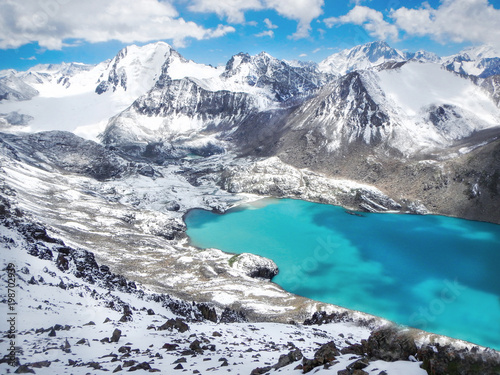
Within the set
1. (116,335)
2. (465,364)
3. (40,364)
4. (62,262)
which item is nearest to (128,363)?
(40,364)

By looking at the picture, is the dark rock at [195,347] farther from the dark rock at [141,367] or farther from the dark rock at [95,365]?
the dark rock at [95,365]

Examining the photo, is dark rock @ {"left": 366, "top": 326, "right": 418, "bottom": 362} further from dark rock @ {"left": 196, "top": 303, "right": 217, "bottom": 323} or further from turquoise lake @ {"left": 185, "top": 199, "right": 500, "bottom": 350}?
turquoise lake @ {"left": 185, "top": 199, "right": 500, "bottom": 350}

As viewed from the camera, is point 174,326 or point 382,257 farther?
point 382,257

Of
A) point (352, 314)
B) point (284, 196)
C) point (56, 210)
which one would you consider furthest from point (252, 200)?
point (352, 314)

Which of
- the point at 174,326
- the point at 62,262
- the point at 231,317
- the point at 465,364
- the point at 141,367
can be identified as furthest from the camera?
the point at 231,317

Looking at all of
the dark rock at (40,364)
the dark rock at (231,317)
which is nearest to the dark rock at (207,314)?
the dark rock at (231,317)

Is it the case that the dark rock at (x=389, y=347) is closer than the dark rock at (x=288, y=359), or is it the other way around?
the dark rock at (x=389, y=347)

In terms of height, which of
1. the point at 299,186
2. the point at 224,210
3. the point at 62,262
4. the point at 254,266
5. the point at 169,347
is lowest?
the point at 169,347

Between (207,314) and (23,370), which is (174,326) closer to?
(23,370)
